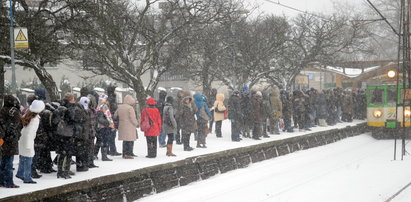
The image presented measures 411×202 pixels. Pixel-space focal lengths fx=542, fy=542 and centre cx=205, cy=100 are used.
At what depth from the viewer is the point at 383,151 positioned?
20.3m

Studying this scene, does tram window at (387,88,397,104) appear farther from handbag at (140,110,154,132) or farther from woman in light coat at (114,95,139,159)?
woman in light coat at (114,95,139,159)

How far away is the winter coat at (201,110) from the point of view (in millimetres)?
16281

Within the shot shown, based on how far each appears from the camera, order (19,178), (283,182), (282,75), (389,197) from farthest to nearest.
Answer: (282,75) → (283,182) → (389,197) → (19,178)

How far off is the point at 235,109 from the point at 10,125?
9.58 meters

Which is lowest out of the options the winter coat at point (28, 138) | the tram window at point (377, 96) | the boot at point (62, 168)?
the boot at point (62, 168)

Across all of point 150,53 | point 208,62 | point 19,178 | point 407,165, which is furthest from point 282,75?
point 19,178

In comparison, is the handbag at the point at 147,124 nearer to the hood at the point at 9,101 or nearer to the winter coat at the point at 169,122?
the winter coat at the point at 169,122

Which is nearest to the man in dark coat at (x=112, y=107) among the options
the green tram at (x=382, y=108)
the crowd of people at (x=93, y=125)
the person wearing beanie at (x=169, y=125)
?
the crowd of people at (x=93, y=125)

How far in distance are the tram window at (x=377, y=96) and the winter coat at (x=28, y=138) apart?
65.9 feet

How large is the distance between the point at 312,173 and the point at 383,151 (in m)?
6.47

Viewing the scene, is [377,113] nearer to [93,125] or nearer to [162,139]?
[162,139]

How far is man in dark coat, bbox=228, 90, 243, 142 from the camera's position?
59.3 ft

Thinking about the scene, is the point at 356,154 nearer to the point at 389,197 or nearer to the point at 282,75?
the point at 389,197

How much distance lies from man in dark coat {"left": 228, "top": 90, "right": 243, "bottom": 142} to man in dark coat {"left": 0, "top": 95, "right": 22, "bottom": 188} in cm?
932
